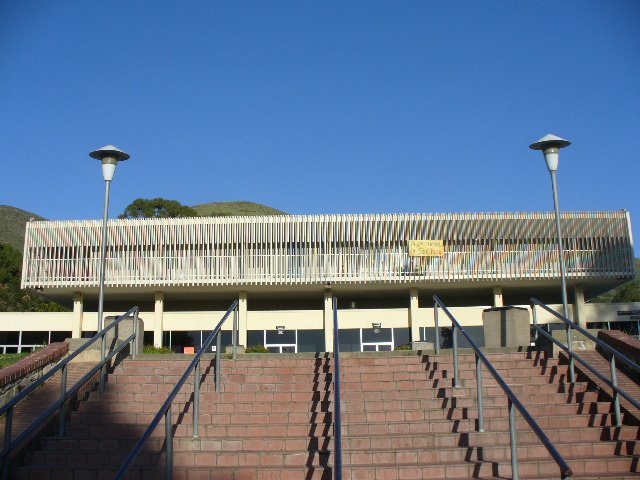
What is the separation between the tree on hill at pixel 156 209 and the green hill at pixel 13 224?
4630 centimetres

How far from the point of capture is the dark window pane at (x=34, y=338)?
37.9m

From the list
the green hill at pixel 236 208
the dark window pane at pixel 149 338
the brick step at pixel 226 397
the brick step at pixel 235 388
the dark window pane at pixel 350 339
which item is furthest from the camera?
the green hill at pixel 236 208

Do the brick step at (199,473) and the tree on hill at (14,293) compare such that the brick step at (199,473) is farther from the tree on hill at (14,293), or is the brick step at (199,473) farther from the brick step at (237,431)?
the tree on hill at (14,293)

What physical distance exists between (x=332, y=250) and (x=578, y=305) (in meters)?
13.0

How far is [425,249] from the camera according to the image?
37031 millimetres

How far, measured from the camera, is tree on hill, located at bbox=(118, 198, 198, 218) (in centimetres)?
7181

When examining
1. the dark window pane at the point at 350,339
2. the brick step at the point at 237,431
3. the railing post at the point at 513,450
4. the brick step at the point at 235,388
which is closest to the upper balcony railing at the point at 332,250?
the dark window pane at the point at 350,339

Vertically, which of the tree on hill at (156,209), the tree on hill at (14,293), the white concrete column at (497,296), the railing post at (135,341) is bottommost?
the railing post at (135,341)

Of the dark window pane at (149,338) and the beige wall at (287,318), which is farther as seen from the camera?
the dark window pane at (149,338)

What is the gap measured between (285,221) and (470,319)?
34.2 ft

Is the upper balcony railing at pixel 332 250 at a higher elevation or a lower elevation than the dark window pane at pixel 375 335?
higher

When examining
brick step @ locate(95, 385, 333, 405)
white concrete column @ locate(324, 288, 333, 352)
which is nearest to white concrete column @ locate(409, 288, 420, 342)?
white concrete column @ locate(324, 288, 333, 352)

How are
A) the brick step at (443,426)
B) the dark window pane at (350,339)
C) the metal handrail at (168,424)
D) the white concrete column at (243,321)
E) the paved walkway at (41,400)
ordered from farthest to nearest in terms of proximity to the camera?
the white concrete column at (243,321), the dark window pane at (350,339), the paved walkway at (41,400), the brick step at (443,426), the metal handrail at (168,424)

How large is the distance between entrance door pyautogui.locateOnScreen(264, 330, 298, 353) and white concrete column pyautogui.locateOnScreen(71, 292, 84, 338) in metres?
9.55
